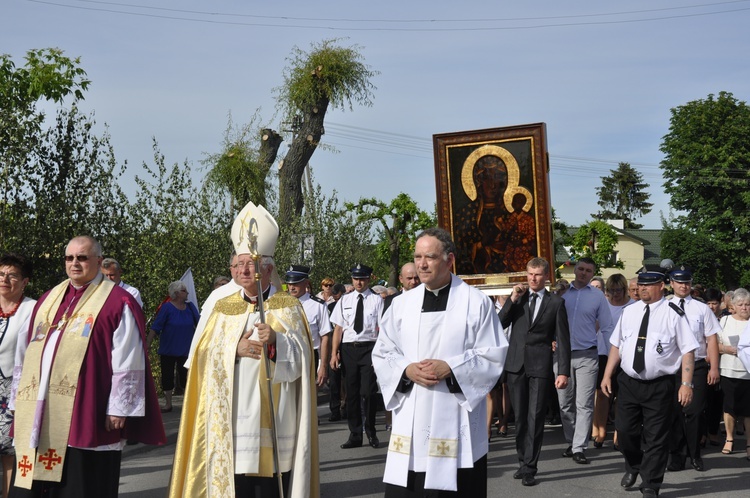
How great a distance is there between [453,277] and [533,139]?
7.76 metres

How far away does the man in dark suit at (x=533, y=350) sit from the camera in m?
10.1

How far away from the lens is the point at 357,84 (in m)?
27.2

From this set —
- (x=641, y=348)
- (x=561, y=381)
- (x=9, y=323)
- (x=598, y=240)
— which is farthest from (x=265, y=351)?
(x=598, y=240)

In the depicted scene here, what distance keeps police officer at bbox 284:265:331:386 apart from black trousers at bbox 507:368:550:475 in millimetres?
2227

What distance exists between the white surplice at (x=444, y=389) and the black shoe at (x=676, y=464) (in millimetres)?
5508

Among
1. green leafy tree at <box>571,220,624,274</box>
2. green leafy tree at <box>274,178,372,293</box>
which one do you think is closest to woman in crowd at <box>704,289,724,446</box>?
green leafy tree at <box>274,178,372,293</box>

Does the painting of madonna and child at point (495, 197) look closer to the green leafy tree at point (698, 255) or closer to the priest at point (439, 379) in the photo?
the priest at point (439, 379)

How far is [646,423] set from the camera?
9.12 meters

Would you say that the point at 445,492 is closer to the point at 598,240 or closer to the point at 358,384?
the point at 358,384

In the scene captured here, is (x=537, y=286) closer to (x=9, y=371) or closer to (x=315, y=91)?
(x=9, y=371)

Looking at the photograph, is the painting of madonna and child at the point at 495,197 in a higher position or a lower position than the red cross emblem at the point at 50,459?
higher

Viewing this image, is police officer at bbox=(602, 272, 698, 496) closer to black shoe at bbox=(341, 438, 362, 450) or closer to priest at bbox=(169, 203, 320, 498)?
priest at bbox=(169, 203, 320, 498)

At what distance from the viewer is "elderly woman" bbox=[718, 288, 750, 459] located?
11875 mm

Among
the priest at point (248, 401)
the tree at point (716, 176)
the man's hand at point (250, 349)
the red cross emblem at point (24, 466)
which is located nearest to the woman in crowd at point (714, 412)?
the priest at point (248, 401)
